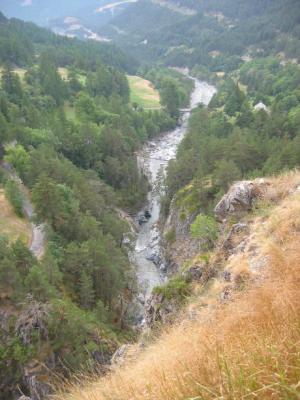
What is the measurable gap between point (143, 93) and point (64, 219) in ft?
323

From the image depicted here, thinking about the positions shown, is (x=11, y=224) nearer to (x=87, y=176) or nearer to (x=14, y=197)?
(x=14, y=197)

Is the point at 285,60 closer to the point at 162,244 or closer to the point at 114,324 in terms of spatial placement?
the point at 162,244

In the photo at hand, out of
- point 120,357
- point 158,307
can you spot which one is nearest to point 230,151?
point 158,307

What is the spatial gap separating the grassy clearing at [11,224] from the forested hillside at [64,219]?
876 millimetres

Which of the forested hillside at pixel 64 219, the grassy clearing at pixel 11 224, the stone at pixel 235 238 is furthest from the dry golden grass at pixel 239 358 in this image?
the grassy clearing at pixel 11 224

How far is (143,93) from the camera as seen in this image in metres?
133

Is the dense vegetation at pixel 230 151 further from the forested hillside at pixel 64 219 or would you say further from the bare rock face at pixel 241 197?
the bare rock face at pixel 241 197

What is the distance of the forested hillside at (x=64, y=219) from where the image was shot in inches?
1105

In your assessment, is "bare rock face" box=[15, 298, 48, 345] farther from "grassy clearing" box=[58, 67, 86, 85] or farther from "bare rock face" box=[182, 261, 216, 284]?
"grassy clearing" box=[58, 67, 86, 85]

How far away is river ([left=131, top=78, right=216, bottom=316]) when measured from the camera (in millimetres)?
49844

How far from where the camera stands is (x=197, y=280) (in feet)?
63.0

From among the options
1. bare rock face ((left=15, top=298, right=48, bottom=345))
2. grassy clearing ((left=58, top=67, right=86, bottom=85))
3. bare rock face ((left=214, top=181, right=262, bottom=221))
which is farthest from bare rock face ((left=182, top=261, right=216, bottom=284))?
grassy clearing ((left=58, top=67, right=86, bottom=85))

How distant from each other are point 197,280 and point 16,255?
62.4 feet

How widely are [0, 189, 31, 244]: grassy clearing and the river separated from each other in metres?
15.2
